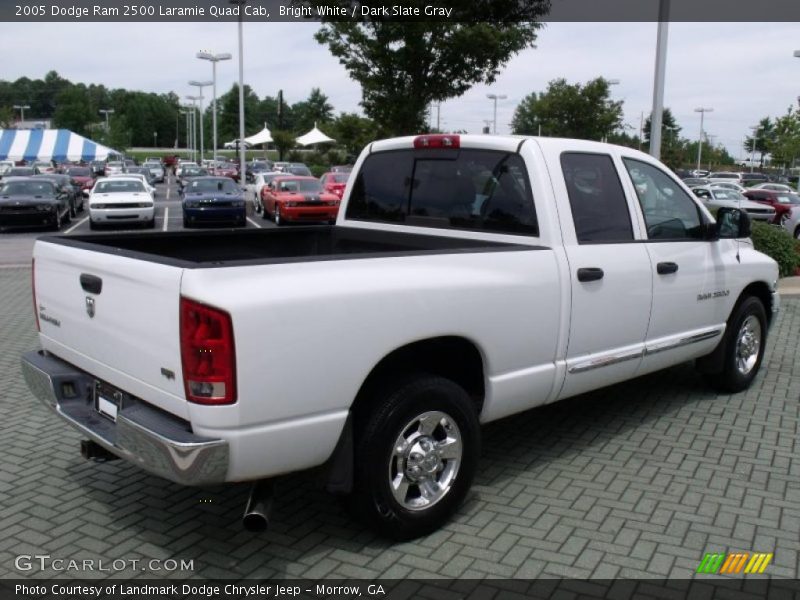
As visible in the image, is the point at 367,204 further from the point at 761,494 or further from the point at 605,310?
the point at 761,494

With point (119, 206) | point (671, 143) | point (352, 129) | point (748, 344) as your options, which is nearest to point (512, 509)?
point (748, 344)

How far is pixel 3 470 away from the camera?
4.79m

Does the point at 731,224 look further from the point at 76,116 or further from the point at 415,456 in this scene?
the point at 76,116

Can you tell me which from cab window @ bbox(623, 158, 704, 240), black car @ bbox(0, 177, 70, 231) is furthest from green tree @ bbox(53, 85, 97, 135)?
cab window @ bbox(623, 158, 704, 240)

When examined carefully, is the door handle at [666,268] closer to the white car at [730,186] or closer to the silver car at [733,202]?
the silver car at [733,202]

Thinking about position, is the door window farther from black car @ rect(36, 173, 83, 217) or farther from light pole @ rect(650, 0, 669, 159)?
black car @ rect(36, 173, 83, 217)

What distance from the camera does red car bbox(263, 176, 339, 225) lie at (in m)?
23.7

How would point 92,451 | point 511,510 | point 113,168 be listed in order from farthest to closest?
point 113,168 → point 511,510 → point 92,451

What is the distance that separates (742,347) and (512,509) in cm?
318

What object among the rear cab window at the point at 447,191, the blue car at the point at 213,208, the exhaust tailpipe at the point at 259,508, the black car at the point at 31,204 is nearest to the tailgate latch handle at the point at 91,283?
the exhaust tailpipe at the point at 259,508

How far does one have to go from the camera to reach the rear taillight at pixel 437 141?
15.9ft

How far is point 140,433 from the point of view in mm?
3217

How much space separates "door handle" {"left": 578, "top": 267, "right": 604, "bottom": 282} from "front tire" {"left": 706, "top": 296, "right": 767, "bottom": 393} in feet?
7.05

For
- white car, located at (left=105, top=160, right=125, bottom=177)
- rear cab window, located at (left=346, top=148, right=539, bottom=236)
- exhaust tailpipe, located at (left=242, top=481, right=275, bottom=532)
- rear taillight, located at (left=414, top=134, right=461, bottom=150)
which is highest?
white car, located at (left=105, top=160, right=125, bottom=177)
